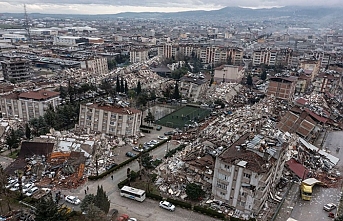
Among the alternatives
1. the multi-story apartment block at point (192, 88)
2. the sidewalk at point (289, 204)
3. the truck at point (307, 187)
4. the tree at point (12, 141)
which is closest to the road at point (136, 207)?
the sidewalk at point (289, 204)

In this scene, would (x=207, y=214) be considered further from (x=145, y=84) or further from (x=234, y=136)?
(x=145, y=84)

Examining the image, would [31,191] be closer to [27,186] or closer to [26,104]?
[27,186]

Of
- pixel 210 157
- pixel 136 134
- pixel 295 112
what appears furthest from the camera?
pixel 295 112

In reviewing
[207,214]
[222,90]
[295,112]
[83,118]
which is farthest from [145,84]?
[207,214]

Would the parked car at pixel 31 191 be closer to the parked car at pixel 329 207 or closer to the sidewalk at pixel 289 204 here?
the sidewalk at pixel 289 204

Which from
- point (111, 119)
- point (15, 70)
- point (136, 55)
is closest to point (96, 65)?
point (136, 55)

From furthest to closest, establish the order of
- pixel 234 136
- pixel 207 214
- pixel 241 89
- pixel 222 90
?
pixel 241 89
pixel 222 90
pixel 234 136
pixel 207 214

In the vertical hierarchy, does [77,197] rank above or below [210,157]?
below
